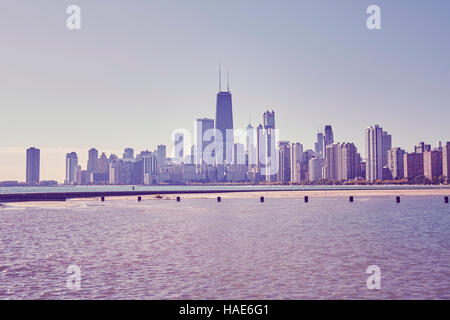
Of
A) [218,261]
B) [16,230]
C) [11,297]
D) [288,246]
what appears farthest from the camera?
[16,230]

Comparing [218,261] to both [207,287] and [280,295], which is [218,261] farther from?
[280,295]

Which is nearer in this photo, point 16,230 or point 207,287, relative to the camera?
point 207,287

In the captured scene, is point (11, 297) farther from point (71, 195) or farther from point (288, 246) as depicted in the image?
point (71, 195)

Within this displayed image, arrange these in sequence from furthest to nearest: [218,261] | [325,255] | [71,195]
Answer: [71,195]
[325,255]
[218,261]

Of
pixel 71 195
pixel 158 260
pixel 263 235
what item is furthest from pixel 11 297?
pixel 71 195

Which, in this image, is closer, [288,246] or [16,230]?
[288,246]

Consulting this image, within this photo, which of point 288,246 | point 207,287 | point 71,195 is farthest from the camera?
point 71,195

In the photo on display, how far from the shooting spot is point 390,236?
42.5m

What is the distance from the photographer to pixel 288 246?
3544cm

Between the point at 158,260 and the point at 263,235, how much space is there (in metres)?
17.1
